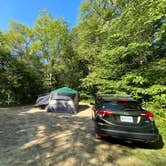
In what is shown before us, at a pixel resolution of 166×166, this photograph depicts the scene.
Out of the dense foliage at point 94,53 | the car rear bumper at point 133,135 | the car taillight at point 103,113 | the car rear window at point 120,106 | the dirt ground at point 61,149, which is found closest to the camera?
the dirt ground at point 61,149

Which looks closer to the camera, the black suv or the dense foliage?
the black suv

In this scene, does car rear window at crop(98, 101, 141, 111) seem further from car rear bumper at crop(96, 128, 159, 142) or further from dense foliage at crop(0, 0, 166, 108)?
dense foliage at crop(0, 0, 166, 108)

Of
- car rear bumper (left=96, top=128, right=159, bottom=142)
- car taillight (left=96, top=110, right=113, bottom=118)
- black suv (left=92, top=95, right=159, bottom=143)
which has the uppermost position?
car taillight (left=96, top=110, right=113, bottom=118)

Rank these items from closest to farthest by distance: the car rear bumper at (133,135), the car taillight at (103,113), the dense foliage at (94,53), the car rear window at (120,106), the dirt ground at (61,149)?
the dirt ground at (61,149), the car rear bumper at (133,135), the car taillight at (103,113), the car rear window at (120,106), the dense foliage at (94,53)

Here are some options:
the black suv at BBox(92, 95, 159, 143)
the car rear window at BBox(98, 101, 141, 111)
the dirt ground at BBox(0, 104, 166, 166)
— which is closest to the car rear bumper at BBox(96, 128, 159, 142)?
the black suv at BBox(92, 95, 159, 143)

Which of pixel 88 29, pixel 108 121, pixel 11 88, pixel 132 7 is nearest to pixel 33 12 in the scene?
pixel 88 29

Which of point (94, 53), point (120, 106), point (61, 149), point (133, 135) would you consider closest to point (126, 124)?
point (133, 135)

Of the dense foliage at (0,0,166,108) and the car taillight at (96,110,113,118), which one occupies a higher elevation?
the dense foliage at (0,0,166,108)

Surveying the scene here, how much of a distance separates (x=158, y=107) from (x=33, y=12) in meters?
18.3

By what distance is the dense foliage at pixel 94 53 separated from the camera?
786cm

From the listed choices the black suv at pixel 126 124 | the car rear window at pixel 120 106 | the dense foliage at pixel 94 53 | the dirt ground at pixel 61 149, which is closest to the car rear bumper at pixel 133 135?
the black suv at pixel 126 124

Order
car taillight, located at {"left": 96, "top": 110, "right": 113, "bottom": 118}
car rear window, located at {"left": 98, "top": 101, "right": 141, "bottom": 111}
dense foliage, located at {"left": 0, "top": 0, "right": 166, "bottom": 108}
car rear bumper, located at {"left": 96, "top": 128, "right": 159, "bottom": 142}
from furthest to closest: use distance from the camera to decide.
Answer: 1. dense foliage, located at {"left": 0, "top": 0, "right": 166, "bottom": 108}
2. car rear window, located at {"left": 98, "top": 101, "right": 141, "bottom": 111}
3. car taillight, located at {"left": 96, "top": 110, "right": 113, "bottom": 118}
4. car rear bumper, located at {"left": 96, "top": 128, "right": 159, "bottom": 142}

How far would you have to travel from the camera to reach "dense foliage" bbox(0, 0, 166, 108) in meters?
7.86

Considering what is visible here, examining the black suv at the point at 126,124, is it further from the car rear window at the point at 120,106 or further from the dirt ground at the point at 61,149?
the dirt ground at the point at 61,149
